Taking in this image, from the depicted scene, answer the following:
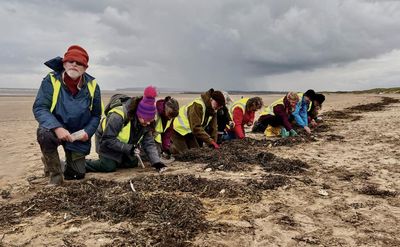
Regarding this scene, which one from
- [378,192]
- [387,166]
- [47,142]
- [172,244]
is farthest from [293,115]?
[172,244]

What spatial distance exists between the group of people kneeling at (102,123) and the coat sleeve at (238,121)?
0.80 m

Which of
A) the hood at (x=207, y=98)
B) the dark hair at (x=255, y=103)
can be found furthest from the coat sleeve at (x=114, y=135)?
the dark hair at (x=255, y=103)

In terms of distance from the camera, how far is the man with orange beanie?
4.56 meters

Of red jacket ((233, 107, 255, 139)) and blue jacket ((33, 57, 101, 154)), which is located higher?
blue jacket ((33, 57, 101, 154))

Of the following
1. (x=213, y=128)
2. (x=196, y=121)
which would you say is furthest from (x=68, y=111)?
(x=213, y=128)

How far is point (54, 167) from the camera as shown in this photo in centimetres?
473

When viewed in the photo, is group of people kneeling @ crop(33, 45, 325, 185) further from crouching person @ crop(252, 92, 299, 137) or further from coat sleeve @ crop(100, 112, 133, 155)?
crouching person @ crop(252, 92, 299, 137)

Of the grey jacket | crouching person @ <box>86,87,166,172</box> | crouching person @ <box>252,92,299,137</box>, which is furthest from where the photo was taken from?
crouching person @ <box>252,92,299,137</box>

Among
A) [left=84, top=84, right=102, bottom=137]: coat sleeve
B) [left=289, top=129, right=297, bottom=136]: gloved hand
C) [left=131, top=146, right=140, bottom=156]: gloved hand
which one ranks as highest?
[left=84, top=84, right=102, bottom=137]: coat sleeve

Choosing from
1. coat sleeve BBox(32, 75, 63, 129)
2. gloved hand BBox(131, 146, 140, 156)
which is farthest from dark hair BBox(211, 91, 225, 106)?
coat sleeve BBox(32, 75, 63, 129)

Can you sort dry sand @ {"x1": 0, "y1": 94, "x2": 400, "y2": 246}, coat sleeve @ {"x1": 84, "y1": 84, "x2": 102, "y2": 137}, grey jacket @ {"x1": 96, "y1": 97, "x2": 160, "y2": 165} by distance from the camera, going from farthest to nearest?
grey jacket @ {"x1": 96, "y1": 97, "x2": 160, "y2": 165}, coat sleeve @ {"x1": 84, "y1": 84, "x2": 102, "y2": 137}, dry sand @ {"x1": 0, "y1": 94, "x2": 400, "y2": 246}

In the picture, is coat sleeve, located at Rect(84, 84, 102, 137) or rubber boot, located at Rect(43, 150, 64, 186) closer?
rubber boot, located at Rect(43, 150, 64, 186)

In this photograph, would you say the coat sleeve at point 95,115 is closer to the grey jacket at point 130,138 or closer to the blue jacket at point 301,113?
the grey jacket at point 130,138

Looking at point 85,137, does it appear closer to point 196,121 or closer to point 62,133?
point 62,133
